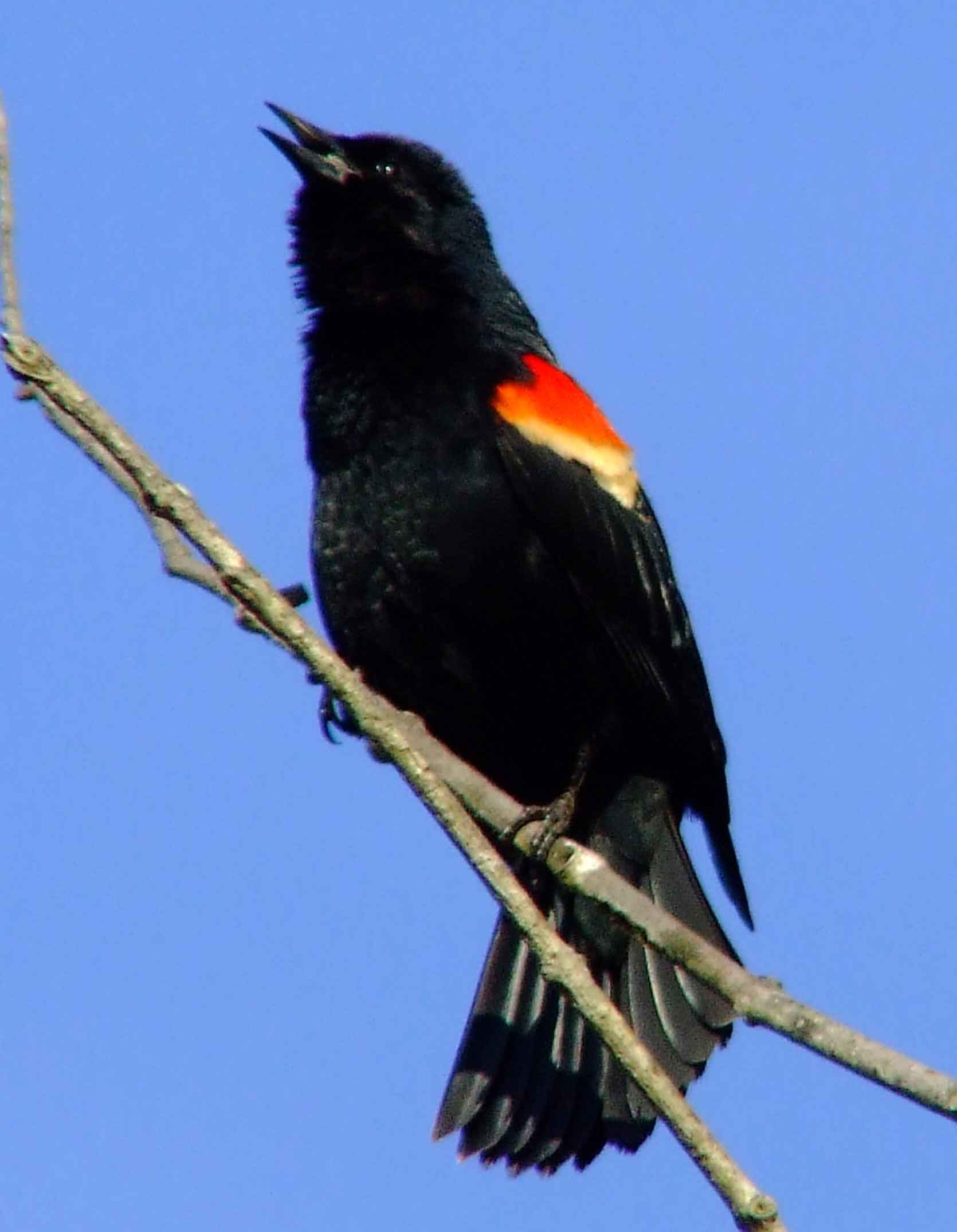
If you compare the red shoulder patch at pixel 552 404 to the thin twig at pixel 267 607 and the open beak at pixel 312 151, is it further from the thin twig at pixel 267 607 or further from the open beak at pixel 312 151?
the thin twig at pixel 267 607

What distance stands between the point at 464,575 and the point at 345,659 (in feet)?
1.31

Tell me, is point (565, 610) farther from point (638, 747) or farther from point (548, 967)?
point (548, 967)

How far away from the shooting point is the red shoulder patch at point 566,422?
4398 mm

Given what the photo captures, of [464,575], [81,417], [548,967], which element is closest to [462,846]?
[548,967]

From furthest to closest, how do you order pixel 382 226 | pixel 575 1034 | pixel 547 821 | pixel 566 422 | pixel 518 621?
pixel 382 226 < pixel 575 1034 < pixel 566 422 < pixel 518 621 < pixel 547 821

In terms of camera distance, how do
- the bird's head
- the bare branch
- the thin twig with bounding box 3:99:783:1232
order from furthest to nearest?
the bird's head, the thin twig with bounding box 3:99:783:1232, the bare branch

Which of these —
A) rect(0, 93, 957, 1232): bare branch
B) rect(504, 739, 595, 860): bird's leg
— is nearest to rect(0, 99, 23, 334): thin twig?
rect(0, 93, 957, 1232): bare branch

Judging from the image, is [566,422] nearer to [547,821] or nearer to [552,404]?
[552,404]

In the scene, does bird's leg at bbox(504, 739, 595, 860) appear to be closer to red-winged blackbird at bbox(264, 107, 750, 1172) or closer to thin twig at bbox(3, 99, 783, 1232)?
red-winged blackbird at bbox(264, 107, 750, 1172)

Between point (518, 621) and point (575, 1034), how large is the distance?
106 centimetres

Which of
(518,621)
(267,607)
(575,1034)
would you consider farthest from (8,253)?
(575,1034)

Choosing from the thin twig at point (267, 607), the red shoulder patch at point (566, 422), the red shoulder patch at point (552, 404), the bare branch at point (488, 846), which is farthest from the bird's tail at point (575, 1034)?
the thin twig at point (267, 607)

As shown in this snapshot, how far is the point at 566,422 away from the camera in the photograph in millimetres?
4445

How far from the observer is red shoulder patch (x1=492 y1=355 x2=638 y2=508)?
4398 mm
